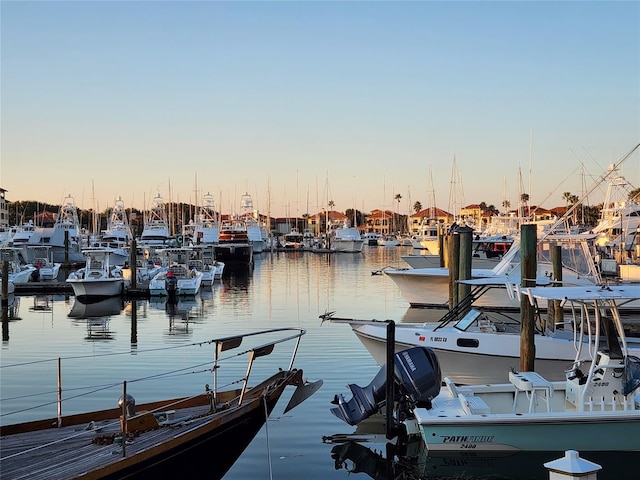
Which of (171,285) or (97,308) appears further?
(171,285)

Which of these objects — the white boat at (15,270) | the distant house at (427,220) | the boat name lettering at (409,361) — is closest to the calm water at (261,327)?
the boat name lettering at (409,361)

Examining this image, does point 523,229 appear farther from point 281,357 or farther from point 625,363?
point 281,357

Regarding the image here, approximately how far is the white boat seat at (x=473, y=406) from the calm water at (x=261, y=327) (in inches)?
32.8

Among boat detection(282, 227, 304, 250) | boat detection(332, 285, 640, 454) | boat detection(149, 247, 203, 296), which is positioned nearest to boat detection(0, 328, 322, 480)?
boat detection(332, 285, 640, 454)

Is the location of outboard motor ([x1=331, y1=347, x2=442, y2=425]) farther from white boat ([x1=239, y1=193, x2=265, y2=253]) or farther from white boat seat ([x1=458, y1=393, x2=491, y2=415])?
white boat ([x1=239, y1=193, x2=265, y2=253])

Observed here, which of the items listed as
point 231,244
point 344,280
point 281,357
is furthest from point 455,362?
point 231,244

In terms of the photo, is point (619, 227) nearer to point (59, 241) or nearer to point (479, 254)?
point (479, 254)

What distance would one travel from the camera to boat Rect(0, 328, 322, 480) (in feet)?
30.2

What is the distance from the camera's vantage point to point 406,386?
511 inches

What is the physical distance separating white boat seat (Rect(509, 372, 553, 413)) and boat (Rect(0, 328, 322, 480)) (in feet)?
13.1

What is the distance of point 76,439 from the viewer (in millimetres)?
10492

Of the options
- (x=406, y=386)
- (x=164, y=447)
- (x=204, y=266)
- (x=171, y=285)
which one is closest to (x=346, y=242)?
(x=204, y=266)

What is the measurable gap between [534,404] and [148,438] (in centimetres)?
727

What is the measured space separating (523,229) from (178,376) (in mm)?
10104
